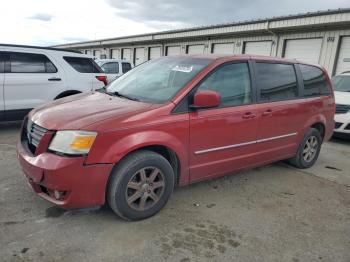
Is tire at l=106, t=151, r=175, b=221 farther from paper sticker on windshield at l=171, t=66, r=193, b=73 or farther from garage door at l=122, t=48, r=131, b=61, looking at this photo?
garage door at l=122, t=48, r=131, b=61

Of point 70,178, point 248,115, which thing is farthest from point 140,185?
Answer: point 248,115

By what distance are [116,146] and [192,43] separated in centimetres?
1915

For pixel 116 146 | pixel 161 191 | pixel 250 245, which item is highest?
pixel 116 146

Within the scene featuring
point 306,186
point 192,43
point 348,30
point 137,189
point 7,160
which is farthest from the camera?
point 192,43

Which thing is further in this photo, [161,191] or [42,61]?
[42,61]

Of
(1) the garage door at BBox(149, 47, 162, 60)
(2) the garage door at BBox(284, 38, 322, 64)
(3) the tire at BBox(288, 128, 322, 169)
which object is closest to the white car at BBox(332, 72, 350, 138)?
(3) the tire at BBox(288, 128, 322, 169)

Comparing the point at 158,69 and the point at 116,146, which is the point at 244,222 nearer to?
the point at 116,146

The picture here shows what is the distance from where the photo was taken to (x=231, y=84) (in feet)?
12.1

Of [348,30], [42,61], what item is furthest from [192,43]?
[42,61]

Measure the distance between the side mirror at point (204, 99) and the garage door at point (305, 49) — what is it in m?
12.3

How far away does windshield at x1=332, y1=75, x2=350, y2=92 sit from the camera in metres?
7.85

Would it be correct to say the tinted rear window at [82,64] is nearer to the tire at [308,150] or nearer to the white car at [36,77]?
the white car at [36,77]

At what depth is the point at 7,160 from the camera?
4586 millimetres

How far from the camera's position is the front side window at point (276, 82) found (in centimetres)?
400
